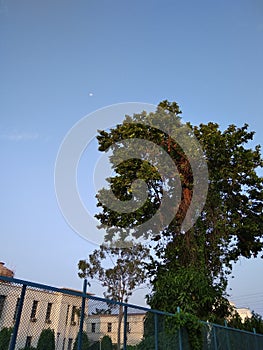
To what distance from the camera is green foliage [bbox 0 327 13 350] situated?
4090 millimetres

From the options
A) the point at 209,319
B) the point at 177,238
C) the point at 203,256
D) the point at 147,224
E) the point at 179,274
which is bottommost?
the point at 209,319

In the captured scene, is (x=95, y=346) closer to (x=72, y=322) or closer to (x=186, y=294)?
(x=72, y=322)

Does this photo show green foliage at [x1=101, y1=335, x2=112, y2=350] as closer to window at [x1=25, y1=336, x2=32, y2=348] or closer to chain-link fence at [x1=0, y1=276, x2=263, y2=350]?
chain-link fence at [x1=0, y1=276, x2=263, y2=350]

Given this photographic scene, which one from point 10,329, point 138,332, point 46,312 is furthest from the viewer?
point 138,332

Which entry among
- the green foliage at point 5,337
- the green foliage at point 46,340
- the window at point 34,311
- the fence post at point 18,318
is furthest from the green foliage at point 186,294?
the green foliage at point 5,337

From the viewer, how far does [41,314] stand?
4.73m

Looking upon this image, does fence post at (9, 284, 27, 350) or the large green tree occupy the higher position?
the large green tree

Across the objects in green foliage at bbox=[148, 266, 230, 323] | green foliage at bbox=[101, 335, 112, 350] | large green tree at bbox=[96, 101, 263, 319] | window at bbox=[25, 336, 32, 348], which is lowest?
window at bbox=[25, 336, 32, 348]

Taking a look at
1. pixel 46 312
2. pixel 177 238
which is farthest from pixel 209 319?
pixel 46 312

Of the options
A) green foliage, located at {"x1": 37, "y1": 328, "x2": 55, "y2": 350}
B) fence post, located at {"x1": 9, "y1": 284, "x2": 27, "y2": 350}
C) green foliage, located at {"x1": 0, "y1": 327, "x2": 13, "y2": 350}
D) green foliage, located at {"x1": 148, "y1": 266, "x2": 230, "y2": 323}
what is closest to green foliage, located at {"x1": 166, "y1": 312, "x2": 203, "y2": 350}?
green foliage, located at {"x1": 148, "y1": 266, "x2": 230, "y2": 323}

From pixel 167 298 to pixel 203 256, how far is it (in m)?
2.93

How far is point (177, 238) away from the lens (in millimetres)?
15016

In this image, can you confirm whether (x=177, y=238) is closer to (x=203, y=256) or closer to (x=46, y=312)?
(x=203, y=256)

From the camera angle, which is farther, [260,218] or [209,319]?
[260,218]
